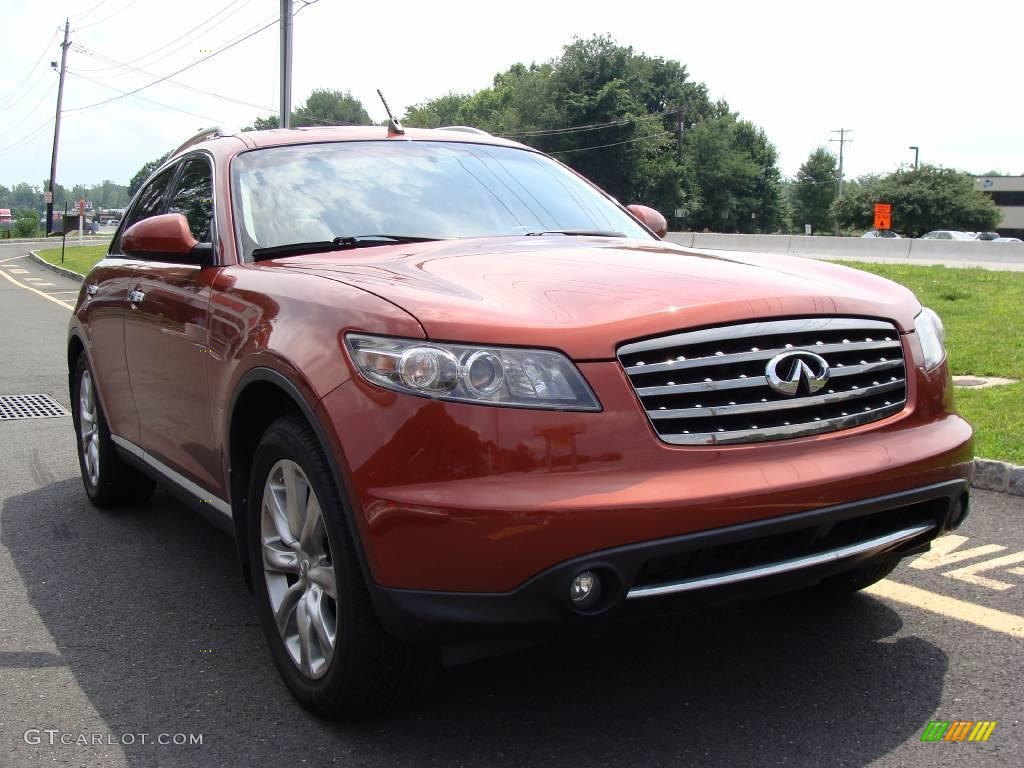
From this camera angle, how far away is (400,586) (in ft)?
8.64

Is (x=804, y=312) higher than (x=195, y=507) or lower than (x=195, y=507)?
higher

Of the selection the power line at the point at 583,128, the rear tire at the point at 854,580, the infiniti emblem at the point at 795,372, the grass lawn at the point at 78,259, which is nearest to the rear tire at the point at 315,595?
the infiniti emblem at the point at 795,372

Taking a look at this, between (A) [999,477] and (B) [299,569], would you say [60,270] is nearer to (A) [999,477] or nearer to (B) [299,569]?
(A) [999,477]

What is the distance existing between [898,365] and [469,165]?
199cm

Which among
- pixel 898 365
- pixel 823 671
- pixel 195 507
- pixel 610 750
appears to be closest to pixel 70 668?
pixel 195 507

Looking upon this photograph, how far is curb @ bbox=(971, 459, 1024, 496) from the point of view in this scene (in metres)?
5.58

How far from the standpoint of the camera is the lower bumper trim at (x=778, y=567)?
2.66m

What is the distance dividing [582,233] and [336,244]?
0.95m

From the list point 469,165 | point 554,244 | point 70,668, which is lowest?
point 70,668

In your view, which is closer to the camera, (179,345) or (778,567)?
(778,567)

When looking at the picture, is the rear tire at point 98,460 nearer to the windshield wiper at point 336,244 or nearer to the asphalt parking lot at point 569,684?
the asphalt parking lot at point 569,684

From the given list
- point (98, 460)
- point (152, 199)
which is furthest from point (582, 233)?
point (98, 460)

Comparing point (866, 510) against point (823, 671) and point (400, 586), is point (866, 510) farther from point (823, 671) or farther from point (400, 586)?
point (400, 586)

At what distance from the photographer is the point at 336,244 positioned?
3.81m
